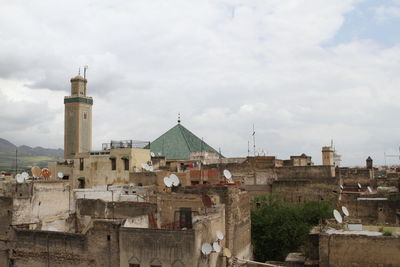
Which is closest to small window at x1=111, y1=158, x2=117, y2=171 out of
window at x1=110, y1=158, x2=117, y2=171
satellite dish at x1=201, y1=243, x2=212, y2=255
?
window at x1=110, y1=158, x2=117, y2=171

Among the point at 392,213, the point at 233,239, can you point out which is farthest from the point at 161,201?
the point at 392,213

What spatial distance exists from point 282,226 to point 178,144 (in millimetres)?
26480

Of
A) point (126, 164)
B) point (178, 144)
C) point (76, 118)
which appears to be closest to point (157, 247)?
point (126, 164)

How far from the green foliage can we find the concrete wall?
38.1ft

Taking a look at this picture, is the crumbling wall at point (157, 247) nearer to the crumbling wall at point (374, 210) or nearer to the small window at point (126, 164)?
A: the crumbling wall at point (374, 210)

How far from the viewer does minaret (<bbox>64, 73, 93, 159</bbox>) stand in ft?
197

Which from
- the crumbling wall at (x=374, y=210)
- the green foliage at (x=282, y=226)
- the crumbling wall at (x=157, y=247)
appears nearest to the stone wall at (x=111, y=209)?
the crumbling wall at (x=157, y=247)

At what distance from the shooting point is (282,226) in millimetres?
33344

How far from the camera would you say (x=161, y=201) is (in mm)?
28000

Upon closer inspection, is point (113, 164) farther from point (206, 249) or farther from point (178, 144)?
point (206, 249)

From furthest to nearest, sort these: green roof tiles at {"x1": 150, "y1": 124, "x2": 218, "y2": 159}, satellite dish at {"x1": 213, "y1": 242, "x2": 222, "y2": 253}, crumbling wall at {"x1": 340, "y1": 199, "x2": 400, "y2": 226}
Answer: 1. green roof tiles at {"x1": 150, "y1": 124, "x2": 218, "y2": 159}
2. crumbling wall at {"x1": 340, "y1": 199, "x2": 400, "y2": 226}
3. satellite dish at {"x1": 213, "y1": 242, "x2": 222, "y2": 253}

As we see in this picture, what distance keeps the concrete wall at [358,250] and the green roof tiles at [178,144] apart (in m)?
36.0

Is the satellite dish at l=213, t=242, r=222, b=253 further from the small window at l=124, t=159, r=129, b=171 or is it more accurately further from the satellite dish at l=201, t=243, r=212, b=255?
the small window at l=124, t=159, r=129, b=171

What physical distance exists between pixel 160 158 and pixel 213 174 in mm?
13419
